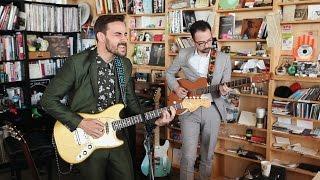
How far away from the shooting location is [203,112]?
2816 mm

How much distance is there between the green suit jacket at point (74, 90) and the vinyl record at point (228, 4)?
5.15 feet

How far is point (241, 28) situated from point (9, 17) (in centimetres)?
256

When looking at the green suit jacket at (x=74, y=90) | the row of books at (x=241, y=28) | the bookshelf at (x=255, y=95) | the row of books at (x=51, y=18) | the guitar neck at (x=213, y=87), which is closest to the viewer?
the green suit jacket at (x=74, y=90)

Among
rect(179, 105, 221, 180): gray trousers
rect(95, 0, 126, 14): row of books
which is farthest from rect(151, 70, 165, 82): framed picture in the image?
rect(179, 105, 221, 180): gray trousers

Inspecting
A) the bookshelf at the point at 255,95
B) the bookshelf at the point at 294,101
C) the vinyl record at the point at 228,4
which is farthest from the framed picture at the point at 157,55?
the bookshelf at the point at 294,101

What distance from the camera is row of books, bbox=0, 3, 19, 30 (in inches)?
151

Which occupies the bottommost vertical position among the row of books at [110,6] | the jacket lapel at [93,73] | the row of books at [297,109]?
the row of books at [297,109]

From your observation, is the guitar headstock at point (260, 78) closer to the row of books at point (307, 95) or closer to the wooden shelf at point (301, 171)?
the row of books at point (307, 95)

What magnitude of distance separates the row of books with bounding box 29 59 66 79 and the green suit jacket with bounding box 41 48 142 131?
219cm

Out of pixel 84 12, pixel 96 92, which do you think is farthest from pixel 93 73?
pixel 84 12

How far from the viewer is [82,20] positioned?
475cm

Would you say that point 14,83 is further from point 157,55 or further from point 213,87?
point 213,87

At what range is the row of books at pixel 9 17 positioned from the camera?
3.83 metres

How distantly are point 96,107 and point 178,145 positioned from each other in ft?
6.28
